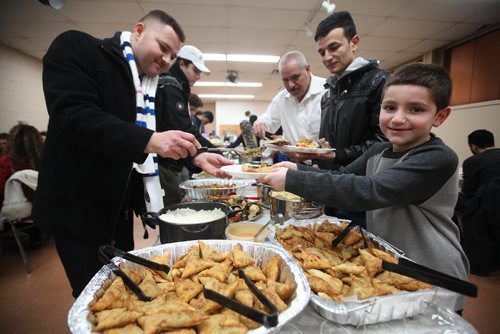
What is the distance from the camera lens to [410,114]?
38.6 inches

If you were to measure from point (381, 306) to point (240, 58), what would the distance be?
7.06m

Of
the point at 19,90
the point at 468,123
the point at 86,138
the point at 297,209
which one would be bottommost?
the point at 297,209

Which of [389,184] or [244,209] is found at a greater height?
[389,184]

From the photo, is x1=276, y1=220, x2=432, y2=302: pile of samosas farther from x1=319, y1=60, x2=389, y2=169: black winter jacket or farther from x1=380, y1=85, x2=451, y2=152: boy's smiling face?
x1=319, y1=60, x2=389, y2=169: black winter jacket

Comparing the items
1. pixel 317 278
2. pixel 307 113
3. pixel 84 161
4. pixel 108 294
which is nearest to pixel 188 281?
pixel 108 294

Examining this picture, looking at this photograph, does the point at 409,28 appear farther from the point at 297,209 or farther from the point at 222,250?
the point at 222,250

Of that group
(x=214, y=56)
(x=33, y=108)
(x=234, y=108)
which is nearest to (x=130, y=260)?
(x=214, y=56)

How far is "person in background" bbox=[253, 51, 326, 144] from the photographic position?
2514mm

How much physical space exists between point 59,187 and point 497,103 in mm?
7100

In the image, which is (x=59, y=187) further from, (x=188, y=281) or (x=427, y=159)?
(x=427, y=159)

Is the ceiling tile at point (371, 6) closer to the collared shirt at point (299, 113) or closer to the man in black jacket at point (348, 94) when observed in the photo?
the collared shirt at point (299, 113)

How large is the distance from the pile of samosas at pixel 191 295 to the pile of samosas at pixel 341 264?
0.30ft

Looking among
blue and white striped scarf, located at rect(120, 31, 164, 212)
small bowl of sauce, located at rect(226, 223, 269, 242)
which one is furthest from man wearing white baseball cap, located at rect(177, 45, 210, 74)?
small bowl of sauce, located at rect(226, 223, 269, 242)

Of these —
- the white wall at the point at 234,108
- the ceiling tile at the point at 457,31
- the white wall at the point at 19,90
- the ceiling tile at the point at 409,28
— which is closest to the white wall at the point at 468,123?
the ceiling tile at the point at 457,31
